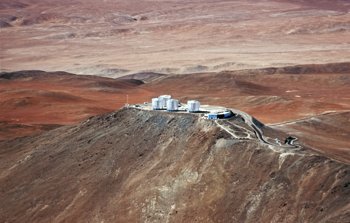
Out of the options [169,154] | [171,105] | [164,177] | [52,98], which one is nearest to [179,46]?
[52,98]

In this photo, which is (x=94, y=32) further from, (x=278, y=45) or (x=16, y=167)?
(x=16, y=167)

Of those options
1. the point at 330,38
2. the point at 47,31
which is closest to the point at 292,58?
the point at 330,38

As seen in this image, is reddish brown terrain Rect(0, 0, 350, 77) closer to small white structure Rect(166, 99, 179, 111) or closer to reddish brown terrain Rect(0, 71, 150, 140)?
reddish brown terrain Rect(0, 71, 150, 140)

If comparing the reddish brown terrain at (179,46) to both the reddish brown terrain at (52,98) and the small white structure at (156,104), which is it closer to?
the reddish brown terrain at (52,98)

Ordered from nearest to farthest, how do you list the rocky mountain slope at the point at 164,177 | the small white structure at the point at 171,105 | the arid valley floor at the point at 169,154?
the rocky mountain slope at the point at 164,177 → the arid valley floor at the point at 169,154 → the small white structure at the point at 171,105

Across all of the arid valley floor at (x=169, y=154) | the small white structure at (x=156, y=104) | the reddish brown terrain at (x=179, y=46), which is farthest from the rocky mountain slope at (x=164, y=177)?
the reddish brown terrain at (x=179, y=46)

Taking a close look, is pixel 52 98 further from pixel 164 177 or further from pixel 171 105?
pixel 164 177

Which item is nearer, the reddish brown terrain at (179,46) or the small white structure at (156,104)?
the small white structure at (156,104)

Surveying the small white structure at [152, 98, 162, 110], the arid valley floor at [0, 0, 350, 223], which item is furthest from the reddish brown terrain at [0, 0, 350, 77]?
the small white structure at [152, 98, 162, 110]

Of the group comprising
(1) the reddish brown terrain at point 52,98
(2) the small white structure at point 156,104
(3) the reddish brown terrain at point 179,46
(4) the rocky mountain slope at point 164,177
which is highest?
(2) the small white structure at point 156,104
